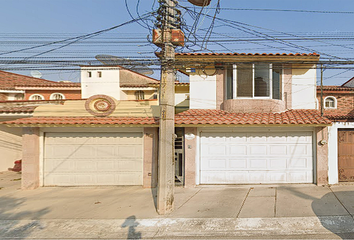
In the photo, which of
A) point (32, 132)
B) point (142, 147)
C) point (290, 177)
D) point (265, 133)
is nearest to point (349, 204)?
point (290, 177)

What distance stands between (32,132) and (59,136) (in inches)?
39.9

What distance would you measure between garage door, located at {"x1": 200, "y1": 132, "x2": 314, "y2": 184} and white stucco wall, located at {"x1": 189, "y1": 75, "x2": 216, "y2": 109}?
1.62 meters

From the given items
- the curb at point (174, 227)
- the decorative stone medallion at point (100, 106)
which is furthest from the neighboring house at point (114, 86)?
the curb at point (174, 227)

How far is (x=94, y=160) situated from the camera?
28.4 feet

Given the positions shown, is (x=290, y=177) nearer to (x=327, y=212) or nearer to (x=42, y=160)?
(x=327, y=212)

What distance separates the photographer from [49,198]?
24.1ft

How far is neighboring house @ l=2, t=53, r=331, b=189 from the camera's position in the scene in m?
8.14

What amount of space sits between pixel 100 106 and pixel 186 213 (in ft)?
18.9

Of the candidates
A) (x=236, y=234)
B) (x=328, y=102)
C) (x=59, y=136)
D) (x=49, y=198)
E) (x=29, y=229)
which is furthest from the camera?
(x=328, y=102)

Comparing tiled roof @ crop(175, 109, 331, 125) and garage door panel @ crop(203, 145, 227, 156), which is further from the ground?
tiled roof @ crop(175, 109, 331, 125)

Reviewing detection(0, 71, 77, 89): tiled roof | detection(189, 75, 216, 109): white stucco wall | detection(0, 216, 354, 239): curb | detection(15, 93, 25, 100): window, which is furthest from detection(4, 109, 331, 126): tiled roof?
detection(15, 93, 25, 100): window

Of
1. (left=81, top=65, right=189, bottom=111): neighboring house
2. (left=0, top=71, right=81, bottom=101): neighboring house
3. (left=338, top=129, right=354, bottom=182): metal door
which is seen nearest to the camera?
(left=338, top=129, right=354, bottom=182): metal door

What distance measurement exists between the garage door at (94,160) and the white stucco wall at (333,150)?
7579 mm

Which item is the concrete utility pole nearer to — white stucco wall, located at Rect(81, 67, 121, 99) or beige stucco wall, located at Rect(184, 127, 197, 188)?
beige stucco wall, located at Rect(184, 127, 197, 188)
